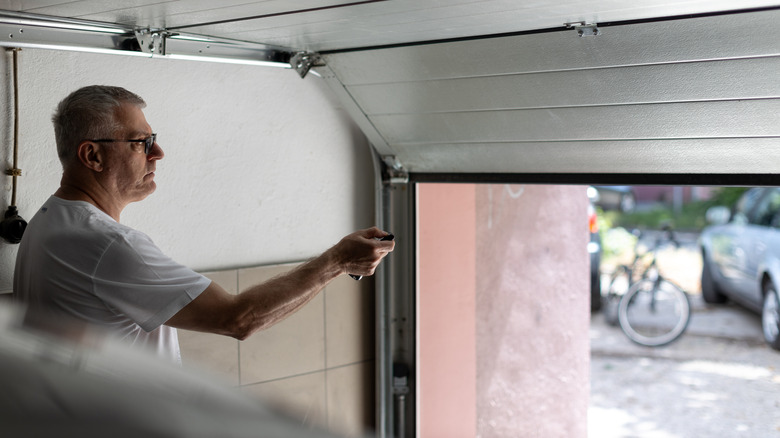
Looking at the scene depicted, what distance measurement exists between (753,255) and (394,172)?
199 inches

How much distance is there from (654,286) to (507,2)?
236 inches

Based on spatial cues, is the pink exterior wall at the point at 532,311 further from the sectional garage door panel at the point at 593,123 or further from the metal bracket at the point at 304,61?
the metal bracket at the point at 304,61

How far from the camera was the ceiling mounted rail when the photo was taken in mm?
2498

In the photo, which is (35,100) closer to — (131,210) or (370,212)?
(131,210)

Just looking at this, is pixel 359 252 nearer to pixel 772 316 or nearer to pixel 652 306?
pixel 772 316

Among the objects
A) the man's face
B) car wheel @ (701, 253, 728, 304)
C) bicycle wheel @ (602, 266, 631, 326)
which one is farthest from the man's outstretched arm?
car wheel @ (701, 253, 728, 304)

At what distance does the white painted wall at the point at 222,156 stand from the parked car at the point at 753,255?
455 centimetres

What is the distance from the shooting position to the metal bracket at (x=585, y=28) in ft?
8.30

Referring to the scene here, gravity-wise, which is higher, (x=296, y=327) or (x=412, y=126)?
(x=412, y=126)

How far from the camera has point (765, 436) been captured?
5742 millimetres

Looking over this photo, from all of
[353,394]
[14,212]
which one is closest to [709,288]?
[353,394]

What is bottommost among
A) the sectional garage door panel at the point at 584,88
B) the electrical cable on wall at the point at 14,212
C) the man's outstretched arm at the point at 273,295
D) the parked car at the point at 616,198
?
the man's outstretched arm at the point at 273,295

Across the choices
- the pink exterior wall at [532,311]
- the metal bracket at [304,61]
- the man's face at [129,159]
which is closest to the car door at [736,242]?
the pink exterior wall at [532,311]

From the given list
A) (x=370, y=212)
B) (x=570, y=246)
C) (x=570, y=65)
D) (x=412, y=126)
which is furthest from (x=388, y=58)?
(x=570, y=246)
